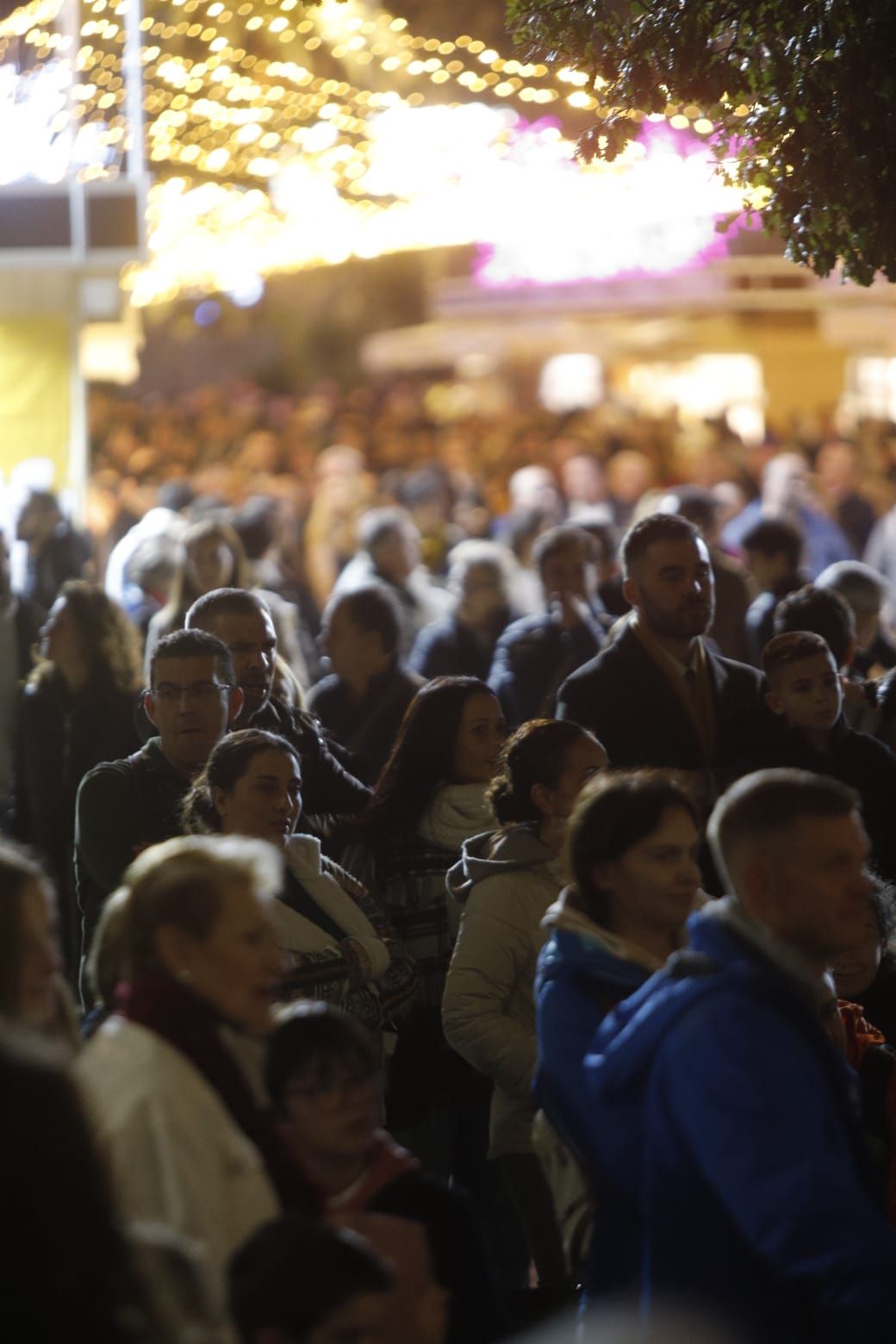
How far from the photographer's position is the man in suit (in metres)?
6.96

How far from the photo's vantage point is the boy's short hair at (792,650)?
6.90m

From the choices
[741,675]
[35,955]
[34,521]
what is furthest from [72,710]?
[35,955]

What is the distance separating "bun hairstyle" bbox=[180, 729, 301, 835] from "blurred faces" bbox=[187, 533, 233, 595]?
4.30m

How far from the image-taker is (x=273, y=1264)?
2.88 m

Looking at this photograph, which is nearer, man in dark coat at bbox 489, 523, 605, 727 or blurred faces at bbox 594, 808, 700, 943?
blurred faces at bbox 594, 808, 700, 943

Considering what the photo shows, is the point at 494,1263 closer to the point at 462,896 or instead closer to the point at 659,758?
the point at 462,896

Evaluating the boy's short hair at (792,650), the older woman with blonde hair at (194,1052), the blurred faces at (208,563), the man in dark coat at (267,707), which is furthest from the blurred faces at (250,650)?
the older woman with blonde hair at (194,1052)

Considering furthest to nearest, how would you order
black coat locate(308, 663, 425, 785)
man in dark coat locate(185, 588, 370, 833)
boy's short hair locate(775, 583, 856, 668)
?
black coat locate(308, 663, 425, 785), boy's short hair locate(775, 583, 856, 668), man in dark coat locate(185, 588, 370, 833)

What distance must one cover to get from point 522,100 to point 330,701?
17.4ft

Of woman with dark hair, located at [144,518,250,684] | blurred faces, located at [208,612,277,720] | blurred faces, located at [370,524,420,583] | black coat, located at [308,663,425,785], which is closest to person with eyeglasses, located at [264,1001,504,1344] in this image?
blurred faces, located at [208,612,277,720]

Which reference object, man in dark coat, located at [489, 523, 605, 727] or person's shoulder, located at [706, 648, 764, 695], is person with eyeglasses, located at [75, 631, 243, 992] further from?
man in dark coat, located at [489, 523, 605, 727]

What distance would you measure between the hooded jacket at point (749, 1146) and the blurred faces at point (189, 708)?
248cm

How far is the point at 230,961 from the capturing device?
3566mm

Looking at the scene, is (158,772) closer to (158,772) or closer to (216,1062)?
(158,772)
